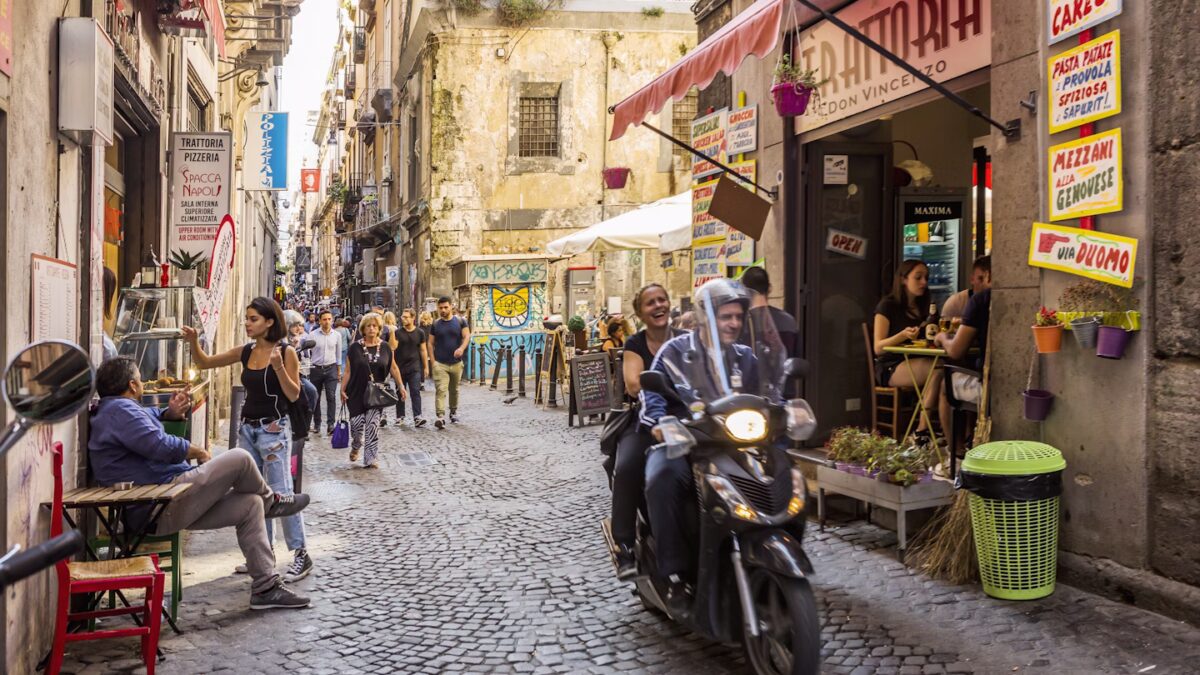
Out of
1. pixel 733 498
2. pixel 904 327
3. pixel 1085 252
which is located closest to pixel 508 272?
pixel 904 327

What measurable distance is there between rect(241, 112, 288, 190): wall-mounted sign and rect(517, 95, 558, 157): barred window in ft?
31.2

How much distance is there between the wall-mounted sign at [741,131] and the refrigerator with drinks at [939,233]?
1.49m

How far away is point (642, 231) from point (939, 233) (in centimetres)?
468

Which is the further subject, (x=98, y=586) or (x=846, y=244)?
(x=846, y=244)

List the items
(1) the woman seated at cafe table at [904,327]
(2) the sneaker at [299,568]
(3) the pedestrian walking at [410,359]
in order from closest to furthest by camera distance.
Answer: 1. (2) the sneaker at [299,568]
2. (1) the woman seated at cafe table at [904,327]
3. (3) the pedestrian walking at [410,359]

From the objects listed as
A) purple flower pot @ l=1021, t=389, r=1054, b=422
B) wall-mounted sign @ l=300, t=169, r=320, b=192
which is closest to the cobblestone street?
purple flower pot @ l=1021, t=389, r=1054, b=422

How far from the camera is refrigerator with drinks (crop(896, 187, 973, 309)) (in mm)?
9906

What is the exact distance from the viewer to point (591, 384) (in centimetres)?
1412

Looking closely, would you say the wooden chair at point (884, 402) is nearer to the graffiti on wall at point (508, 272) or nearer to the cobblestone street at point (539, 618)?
the cobblestone street at point (539, 618)

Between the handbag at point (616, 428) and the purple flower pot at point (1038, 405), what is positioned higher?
the purple flower pot at point (1038, 405)

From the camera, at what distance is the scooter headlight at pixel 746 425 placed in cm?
436

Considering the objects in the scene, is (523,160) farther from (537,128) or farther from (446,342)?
(446,342)

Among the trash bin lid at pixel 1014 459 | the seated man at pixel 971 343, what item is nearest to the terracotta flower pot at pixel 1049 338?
the trash bin lid at pixel 1014 459

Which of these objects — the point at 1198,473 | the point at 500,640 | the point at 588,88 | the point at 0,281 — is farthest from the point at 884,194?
the point at 588,88
